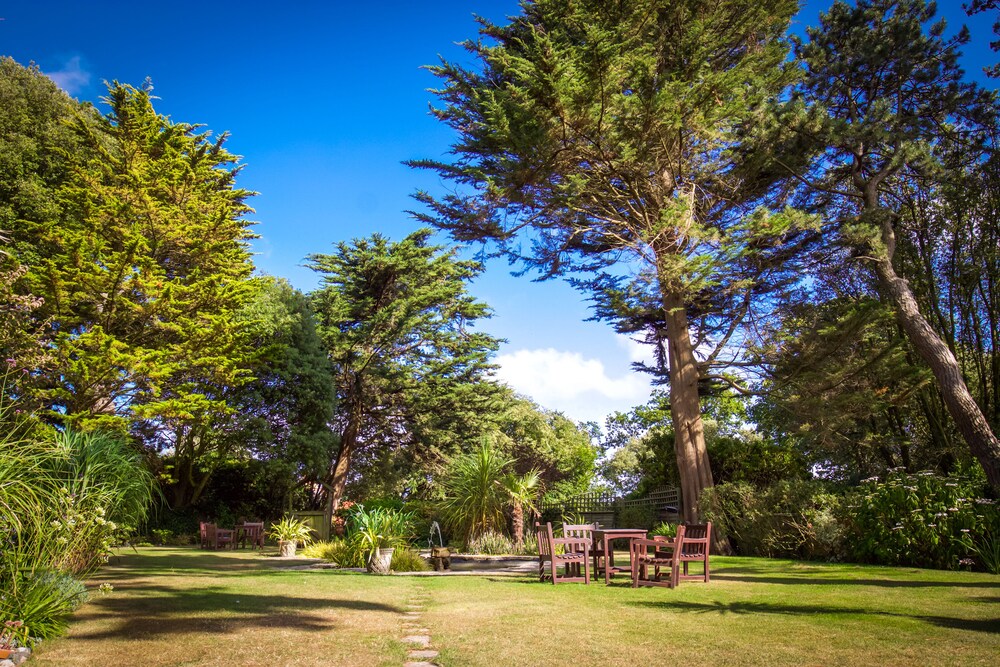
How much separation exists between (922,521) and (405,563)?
26.3ft

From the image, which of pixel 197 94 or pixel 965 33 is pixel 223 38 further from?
pixel 965 33

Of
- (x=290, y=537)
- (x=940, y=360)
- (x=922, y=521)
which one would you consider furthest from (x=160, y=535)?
(x=940, y=360)

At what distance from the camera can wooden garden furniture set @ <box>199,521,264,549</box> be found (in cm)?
1595

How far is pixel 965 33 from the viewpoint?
1212 cm

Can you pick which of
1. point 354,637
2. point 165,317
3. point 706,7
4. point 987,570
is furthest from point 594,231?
point 165,317

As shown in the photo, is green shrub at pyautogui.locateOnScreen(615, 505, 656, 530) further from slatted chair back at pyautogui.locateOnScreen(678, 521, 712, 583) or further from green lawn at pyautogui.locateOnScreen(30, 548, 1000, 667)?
green lawn at pyautogui.locateOnScreen(30, 548, 1000, 667)

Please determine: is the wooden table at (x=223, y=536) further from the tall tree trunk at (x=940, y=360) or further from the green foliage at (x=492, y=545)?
the tall tree trunk at (x=940, y=360)

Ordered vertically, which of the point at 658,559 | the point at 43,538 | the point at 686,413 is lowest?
the point at 658,559

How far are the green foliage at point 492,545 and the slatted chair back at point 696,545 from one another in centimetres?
576

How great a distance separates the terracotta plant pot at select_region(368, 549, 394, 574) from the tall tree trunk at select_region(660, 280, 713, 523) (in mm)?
6718

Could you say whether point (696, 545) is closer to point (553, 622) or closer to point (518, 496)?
point (553, 622)

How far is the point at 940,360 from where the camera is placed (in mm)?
10875

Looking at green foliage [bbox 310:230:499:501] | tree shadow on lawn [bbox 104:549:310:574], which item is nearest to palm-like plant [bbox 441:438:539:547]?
tree shadow on lawn [bbox 104:549:310:574]

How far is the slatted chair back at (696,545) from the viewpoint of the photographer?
7625 millimetres
